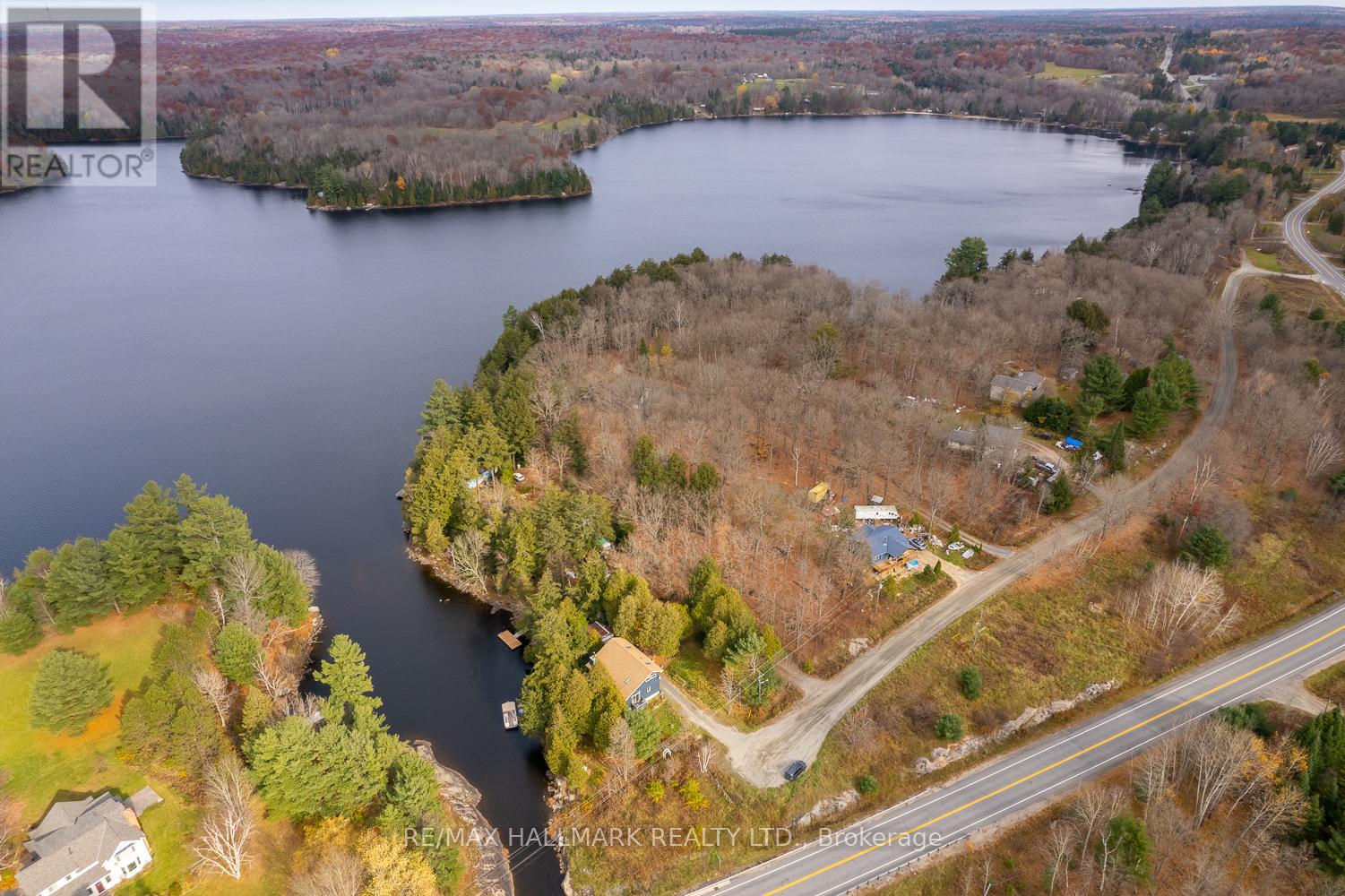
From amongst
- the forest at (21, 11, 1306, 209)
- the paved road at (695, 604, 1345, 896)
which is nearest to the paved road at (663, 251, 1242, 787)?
the paved road at (695, 604, 1345, 896)

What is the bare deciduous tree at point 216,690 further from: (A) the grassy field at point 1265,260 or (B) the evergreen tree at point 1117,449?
(A) the grassy field at point 1265,260

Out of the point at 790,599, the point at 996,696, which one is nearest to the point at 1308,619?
the point at 996,696

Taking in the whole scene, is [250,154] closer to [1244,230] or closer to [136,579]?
[136,579]

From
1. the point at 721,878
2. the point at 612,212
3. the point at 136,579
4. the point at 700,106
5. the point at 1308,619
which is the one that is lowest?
the point at 721,878

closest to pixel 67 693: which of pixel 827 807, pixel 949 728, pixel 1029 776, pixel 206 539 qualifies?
pixel 206 539

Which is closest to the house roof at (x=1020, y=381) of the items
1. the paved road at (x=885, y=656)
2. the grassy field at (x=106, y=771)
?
the paved road at (x=885, y=656)

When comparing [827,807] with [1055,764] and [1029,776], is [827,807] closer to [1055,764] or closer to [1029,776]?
[1029,776]
